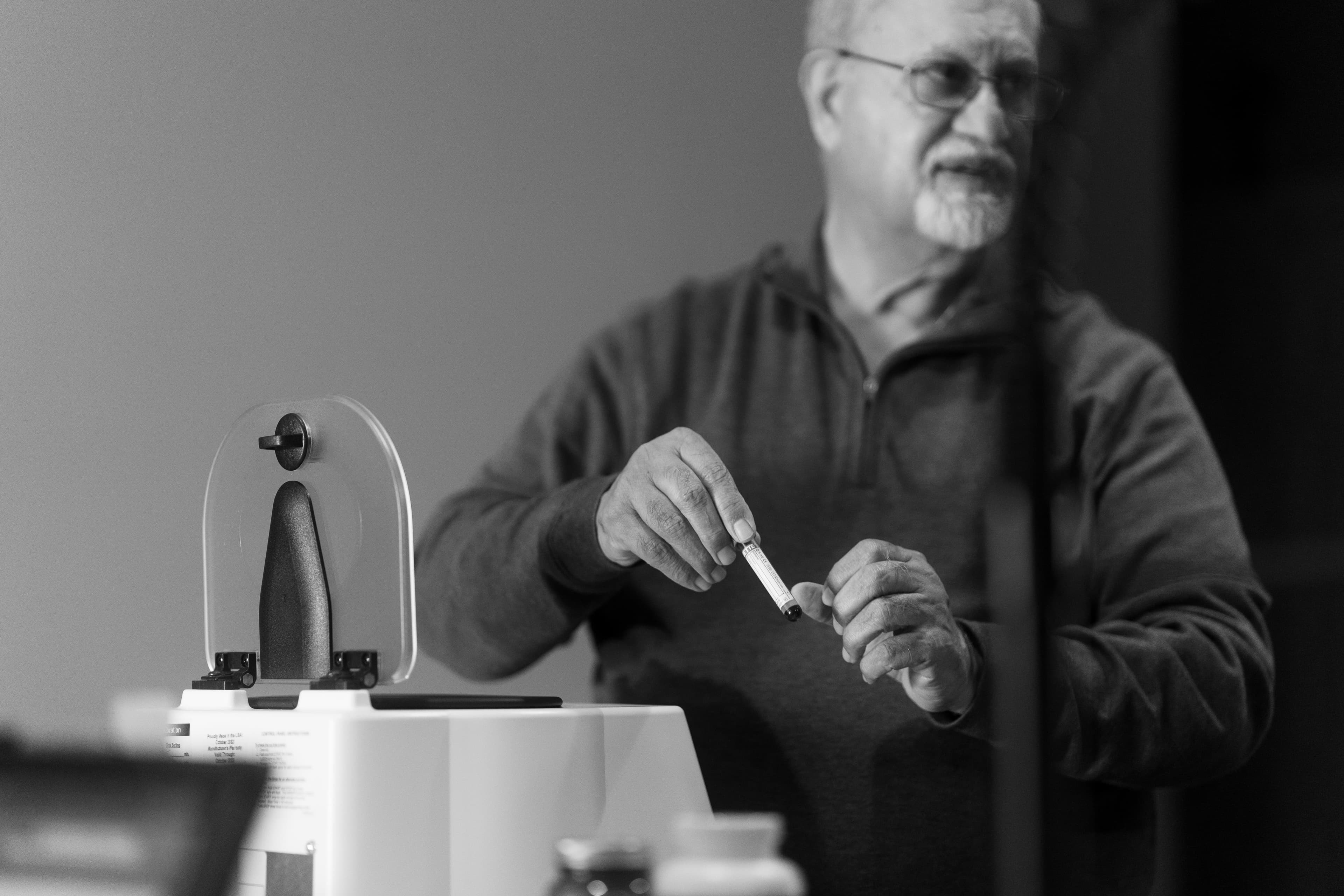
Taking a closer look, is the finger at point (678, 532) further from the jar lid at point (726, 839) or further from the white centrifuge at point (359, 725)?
the jar lid at point (726, 839)

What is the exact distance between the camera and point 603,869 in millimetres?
564

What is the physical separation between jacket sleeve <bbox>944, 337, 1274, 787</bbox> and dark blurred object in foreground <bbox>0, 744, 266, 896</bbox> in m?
0.63

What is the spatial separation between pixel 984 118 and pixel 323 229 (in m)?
0.84

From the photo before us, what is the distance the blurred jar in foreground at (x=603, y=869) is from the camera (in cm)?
56

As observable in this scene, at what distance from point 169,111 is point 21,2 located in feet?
0.62

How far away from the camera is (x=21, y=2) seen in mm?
1535

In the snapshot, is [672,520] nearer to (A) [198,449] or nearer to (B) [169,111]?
(A) [198,449]

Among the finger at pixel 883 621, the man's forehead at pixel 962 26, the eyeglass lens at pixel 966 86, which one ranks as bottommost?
the finger at pixel 883 621

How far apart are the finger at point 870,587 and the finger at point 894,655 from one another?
0.03m

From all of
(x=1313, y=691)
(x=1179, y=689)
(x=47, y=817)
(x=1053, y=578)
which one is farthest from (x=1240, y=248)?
(x=47, y=817)

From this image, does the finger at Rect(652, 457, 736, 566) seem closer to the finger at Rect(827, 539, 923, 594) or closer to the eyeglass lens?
the finger at Rect(827, 539, 923, 594)

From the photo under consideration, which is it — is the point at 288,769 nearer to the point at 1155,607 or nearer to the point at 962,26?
the point at 1155,607

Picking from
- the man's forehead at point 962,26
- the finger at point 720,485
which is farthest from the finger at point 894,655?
the man's forehead at point 962,26

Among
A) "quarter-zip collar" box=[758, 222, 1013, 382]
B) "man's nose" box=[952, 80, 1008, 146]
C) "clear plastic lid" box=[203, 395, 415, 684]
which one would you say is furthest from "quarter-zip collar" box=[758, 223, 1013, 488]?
"clear plastic lid" box=[203, 395, 415, 684]
